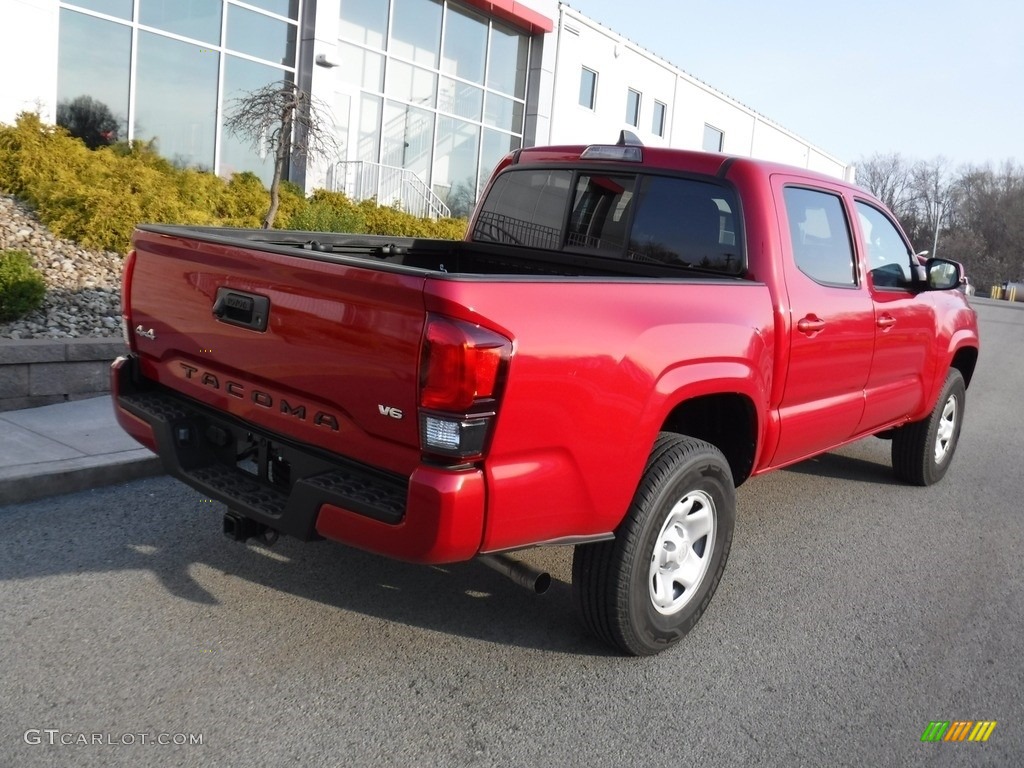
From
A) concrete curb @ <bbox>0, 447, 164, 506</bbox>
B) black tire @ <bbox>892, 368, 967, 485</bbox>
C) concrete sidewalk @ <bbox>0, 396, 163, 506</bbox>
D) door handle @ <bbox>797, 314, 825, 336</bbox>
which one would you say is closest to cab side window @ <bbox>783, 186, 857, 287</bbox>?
door handle @ <bbox>797, 314, 825, 336</bbox>

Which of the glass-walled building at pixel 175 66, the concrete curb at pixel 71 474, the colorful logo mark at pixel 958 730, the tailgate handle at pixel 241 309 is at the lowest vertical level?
the colorful logo mark at pixel 958 730

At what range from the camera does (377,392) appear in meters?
2.92

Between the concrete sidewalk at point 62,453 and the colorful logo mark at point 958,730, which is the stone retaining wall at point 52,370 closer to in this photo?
the concrete sidewalk at point 62,453

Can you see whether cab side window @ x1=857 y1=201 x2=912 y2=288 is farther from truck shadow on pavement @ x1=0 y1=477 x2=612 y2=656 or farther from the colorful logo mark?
the colorful logo mark

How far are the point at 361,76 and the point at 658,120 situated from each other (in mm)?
14633

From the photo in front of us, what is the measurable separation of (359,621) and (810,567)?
2.35 meters

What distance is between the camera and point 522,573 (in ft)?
11.0

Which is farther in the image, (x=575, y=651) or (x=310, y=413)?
(x=575, y=651)

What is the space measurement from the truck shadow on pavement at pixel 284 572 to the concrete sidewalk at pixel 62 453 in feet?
0.46

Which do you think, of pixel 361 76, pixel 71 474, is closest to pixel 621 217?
pixel 71 474

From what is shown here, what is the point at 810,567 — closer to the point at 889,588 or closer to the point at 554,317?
the point at 889,588

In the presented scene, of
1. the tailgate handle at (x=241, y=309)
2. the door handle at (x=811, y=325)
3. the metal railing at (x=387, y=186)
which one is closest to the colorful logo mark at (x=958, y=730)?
the door handle at (x=811, y=325)

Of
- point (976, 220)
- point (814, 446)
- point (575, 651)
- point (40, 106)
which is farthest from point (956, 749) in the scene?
point (976, 220)

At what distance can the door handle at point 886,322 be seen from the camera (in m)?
5.09
